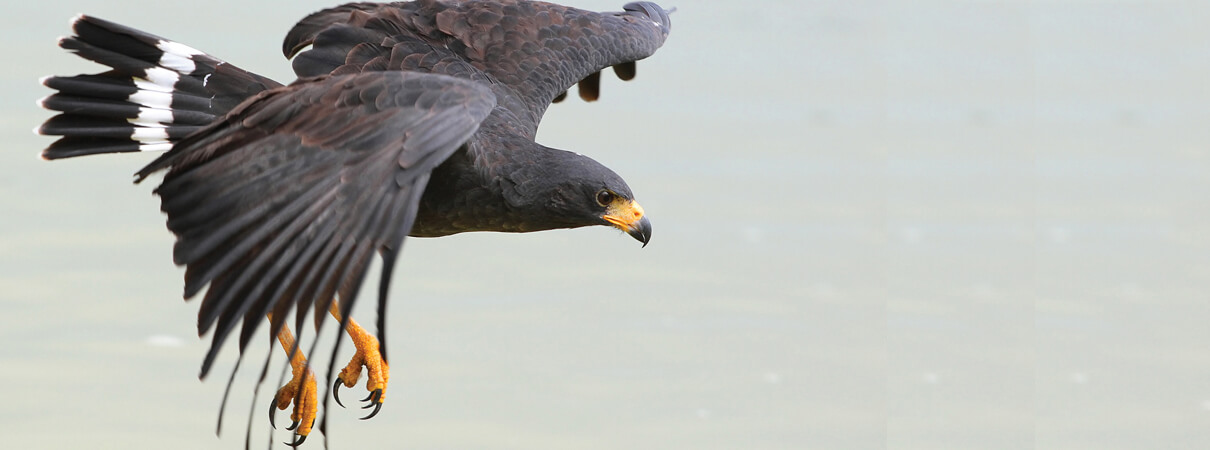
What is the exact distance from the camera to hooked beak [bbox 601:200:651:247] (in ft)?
21.1

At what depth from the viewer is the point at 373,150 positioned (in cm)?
550

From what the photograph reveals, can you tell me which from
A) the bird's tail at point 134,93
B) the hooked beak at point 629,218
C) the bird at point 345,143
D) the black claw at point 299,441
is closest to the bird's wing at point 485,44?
the bird at point 345,143

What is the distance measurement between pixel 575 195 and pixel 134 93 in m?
1.78

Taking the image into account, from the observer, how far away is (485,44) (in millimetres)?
7324

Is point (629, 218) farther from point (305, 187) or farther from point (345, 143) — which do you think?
point (305, 187)

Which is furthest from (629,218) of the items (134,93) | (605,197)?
(134,93)

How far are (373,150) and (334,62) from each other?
1.52 metres

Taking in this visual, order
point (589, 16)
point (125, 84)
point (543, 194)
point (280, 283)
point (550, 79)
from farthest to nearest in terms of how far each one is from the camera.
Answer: point (589, 16) → point (550, 79) → point (125, 84) → point (543, 194) → point (280, 283)

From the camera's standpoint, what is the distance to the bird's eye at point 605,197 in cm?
643

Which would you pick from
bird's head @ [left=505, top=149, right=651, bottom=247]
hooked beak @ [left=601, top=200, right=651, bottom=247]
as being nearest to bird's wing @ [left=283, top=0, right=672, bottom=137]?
bird's head @ [left=505, top=149, right=651, bottom=247]

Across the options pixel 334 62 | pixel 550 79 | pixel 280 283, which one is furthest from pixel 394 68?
pixel 280 283

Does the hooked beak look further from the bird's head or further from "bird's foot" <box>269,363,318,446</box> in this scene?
"bird's foot" <box>269,363,318,446</box>

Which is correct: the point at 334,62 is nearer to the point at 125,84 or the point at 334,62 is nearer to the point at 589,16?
the point at 125,84

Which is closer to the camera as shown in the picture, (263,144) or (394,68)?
(263,144)
